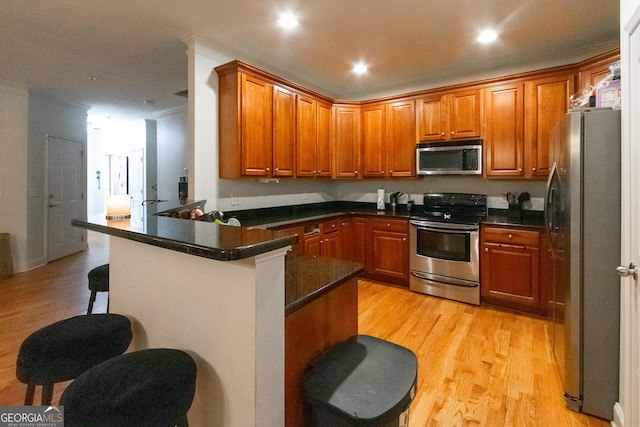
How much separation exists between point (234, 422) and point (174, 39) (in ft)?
10.6

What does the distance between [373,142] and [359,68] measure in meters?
0.98

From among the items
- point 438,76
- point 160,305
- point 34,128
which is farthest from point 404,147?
point 34,128

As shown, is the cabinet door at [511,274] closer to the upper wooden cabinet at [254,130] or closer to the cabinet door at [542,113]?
the cabinet door at [542,113]

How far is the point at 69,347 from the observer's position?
1204 mm

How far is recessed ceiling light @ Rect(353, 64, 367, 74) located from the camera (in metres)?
3.69

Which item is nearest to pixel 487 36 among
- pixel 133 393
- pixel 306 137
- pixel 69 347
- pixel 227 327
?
pixel 306 137

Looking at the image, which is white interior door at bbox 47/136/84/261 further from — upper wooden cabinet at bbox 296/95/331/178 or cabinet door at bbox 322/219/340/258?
cabinet door at bbox 322/219/340/258

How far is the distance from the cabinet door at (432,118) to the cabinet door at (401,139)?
104mm

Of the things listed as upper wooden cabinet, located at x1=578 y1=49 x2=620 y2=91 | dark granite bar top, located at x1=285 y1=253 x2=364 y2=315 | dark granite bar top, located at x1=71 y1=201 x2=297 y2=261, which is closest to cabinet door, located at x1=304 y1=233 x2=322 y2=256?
dark granite bar top, located at x1=285 y1=253 x2=364 y2=315

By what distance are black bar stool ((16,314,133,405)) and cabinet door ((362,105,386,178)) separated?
11.5 feet

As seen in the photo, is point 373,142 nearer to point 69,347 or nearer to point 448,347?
point 448,347

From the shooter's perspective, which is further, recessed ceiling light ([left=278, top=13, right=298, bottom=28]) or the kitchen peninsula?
recessed ceiling light ([left=278, top=13, right=298, bottom=28])

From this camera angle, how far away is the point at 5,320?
9.33 feet

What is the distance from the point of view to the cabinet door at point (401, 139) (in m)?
3.98
